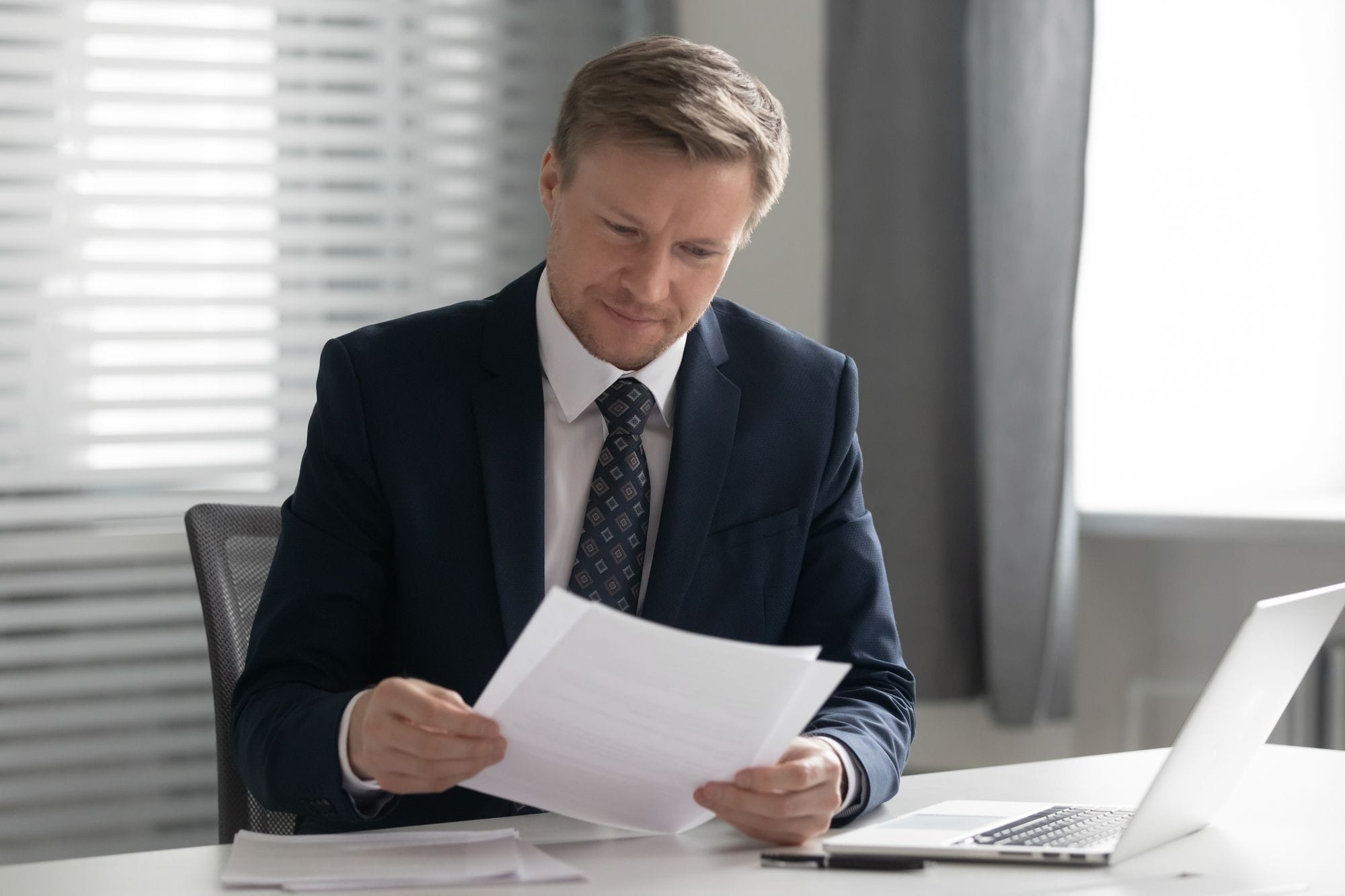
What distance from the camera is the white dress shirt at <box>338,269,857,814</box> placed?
1.52 metres

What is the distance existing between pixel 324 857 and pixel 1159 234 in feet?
7.49

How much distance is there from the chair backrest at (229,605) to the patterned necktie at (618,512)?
366 mm

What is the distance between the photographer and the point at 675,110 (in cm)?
141

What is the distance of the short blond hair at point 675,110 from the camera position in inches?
55.8

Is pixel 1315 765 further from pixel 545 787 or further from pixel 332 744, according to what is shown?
pixel 332 744

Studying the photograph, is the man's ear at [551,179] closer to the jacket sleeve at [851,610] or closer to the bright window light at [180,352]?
the jacket sleeve at [851,610]

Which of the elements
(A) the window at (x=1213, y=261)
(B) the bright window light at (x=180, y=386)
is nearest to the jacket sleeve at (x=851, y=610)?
(A) the window at (x=1213, y=261)

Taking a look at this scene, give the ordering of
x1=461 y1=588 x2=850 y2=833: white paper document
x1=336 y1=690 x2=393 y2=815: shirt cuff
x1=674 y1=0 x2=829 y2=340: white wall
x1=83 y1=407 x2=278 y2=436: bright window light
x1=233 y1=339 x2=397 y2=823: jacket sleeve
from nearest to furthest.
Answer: x1=461 y1=588 x2=850 y2=833: white paper document → x1=336 y1=690 x2=393 y2=815: shirt cuff → x1=233 y1=339 x2=397 y2=823: jacket sleeve → x1=83 y1=407 x2=278 y2=436: bright window light → x1=674 y1=0 x2=829 y2=340: white wall

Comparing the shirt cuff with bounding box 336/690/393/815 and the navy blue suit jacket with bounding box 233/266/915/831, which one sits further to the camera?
the navy blue suit jacket with bounding box 233/266/915/831

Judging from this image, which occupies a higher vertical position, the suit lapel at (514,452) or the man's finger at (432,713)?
the suit lapel at (514,452)

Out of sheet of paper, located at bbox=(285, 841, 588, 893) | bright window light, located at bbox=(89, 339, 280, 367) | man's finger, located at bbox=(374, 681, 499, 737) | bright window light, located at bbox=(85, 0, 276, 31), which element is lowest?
sheet of paper, located at bbox=(285, 841, 588, 893)

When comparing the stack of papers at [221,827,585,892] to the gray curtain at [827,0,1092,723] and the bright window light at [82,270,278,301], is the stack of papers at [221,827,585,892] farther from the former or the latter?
the bright window light at [82,270,278,301]

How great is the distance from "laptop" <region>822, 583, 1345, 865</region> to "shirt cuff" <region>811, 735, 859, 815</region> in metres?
0.03

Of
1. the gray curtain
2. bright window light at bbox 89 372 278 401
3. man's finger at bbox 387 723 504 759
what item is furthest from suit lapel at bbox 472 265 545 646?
bright window light at bbox 89 372 278 401
